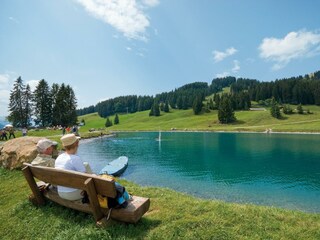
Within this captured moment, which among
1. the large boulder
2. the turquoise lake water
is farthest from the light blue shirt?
the turquoise lake water

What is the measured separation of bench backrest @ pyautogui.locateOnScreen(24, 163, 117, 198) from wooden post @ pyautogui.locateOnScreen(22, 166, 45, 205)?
582 mm

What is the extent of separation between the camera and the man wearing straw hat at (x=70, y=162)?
828 centimetres

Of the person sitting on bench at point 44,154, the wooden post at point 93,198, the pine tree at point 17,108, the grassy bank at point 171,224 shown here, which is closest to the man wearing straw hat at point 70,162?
the grassy bank at point 171,224

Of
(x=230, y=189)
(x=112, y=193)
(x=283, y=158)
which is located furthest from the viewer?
→ (x=283, y=158)

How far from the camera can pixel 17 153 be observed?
19016mm

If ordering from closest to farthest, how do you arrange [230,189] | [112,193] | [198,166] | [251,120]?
[112,193], [230,189], [198,166], [251,120]

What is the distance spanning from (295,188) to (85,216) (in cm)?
2356

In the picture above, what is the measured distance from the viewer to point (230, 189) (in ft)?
81.4

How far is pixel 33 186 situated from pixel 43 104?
4085 inches

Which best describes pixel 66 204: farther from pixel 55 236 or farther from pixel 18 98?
pixel 18 98

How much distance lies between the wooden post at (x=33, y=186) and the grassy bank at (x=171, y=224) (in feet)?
0.99

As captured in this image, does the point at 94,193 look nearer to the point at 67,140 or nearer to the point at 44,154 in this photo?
the point at 67,140

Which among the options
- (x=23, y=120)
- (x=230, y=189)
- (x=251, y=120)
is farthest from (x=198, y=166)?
(x=251, y=120)

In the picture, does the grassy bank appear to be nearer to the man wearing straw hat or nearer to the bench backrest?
the man wearing straw hat
